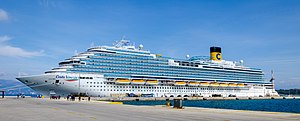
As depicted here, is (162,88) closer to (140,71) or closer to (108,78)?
(140,71)

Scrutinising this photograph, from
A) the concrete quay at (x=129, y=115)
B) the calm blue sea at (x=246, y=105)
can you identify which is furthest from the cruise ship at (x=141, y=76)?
the concrete quay at (x=129, y=115)

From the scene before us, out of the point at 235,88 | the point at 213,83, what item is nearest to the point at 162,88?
the point at 213,83

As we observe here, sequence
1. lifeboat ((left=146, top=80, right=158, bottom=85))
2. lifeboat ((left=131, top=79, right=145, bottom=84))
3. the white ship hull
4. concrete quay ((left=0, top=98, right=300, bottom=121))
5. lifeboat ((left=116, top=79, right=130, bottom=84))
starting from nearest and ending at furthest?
1. concrete quay ((left=0, top=98, right=300, bottom=121))
2. the white ship hull
3. lifeboat ((left=116, top=79, right=130, bottom=84))
4. lifeboat ((left=131, top=79, right=145, bottom=84))
5. lifeboat ((left=146, top=80, right=158, bottom=85))

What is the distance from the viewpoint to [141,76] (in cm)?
8331

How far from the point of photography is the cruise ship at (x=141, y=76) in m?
69.6

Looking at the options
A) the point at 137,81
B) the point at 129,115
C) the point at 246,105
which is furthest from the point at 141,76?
the point at 129,115

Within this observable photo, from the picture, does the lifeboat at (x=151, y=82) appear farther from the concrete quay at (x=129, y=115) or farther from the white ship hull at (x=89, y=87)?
the concrete quay at (x=129, y=115)

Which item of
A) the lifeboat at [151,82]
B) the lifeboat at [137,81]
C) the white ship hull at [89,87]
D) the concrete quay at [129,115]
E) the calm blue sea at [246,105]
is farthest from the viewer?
the lifeboat at [151,82]

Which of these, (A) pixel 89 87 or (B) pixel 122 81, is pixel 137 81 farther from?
(A) pixel 89 87

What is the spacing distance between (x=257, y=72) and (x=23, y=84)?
83.9m

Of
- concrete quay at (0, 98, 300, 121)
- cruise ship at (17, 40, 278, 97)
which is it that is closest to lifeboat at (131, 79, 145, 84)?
cruise ship at (17, 40, 278, 97)

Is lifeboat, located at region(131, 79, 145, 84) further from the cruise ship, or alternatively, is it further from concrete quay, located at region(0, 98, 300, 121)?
concrete quay, located at region(0, 98, 300, 121)

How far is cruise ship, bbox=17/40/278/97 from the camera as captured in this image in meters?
69.6

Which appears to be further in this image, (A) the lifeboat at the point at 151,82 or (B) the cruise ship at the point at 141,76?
(A) the lifeboat at the point at 151,82
